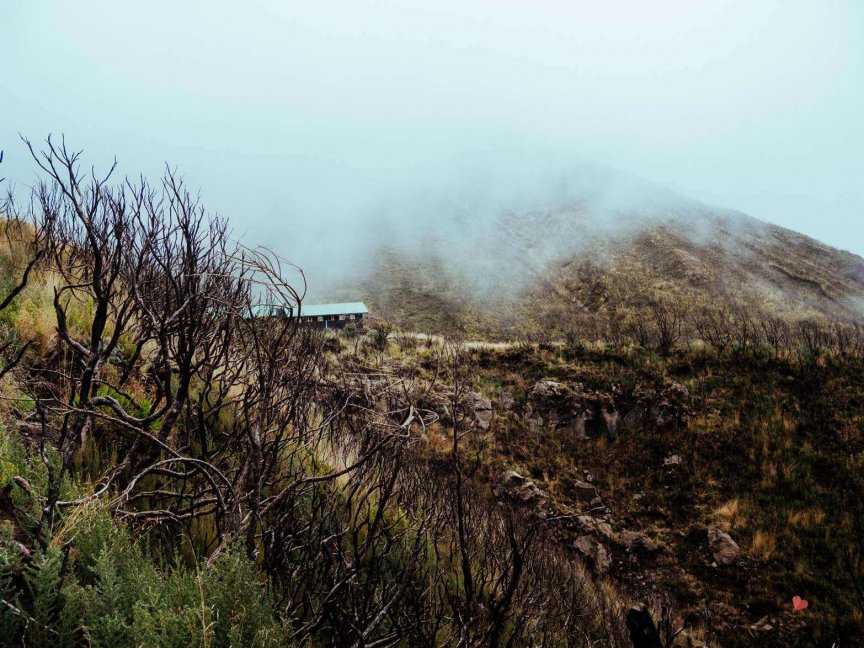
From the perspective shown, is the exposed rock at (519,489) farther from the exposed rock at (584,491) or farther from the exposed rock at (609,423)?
the exposed rock at (609,423)

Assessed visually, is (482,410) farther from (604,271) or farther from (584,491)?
(604,271)

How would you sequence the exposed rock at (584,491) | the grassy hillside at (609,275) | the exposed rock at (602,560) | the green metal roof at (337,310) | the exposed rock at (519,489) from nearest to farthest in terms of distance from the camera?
the exposed rock at (602,560) < the exposed rock at (519,489) < the exposed rock at (584,491) < the green metal roof at (337,310) < the grassy hillside at (609,275)

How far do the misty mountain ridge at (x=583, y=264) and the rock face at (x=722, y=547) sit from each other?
3742cm

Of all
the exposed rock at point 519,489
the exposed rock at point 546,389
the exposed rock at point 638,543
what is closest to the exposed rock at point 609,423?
the exposed rock at point 546,389

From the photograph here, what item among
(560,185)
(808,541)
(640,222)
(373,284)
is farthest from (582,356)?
(560,185)

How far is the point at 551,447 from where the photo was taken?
14.8 m

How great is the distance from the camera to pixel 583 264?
6241 centimetres

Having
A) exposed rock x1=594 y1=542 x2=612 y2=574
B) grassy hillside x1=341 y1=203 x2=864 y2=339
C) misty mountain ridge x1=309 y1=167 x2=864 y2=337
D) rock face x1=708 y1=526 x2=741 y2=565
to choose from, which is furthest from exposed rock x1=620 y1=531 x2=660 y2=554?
misty mountain ridge x1=309 y1=167 x2=864 y2=337

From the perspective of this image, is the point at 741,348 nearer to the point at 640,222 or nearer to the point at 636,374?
the point at 636,374

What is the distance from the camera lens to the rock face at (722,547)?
32.4ft

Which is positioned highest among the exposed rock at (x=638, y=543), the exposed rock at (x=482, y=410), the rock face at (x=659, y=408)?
the rock face at (x=659, y=408)

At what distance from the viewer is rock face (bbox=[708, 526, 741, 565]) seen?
9.88 meters

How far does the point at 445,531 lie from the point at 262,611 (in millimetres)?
4054

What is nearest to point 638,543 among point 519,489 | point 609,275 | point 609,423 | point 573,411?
point 519,489
